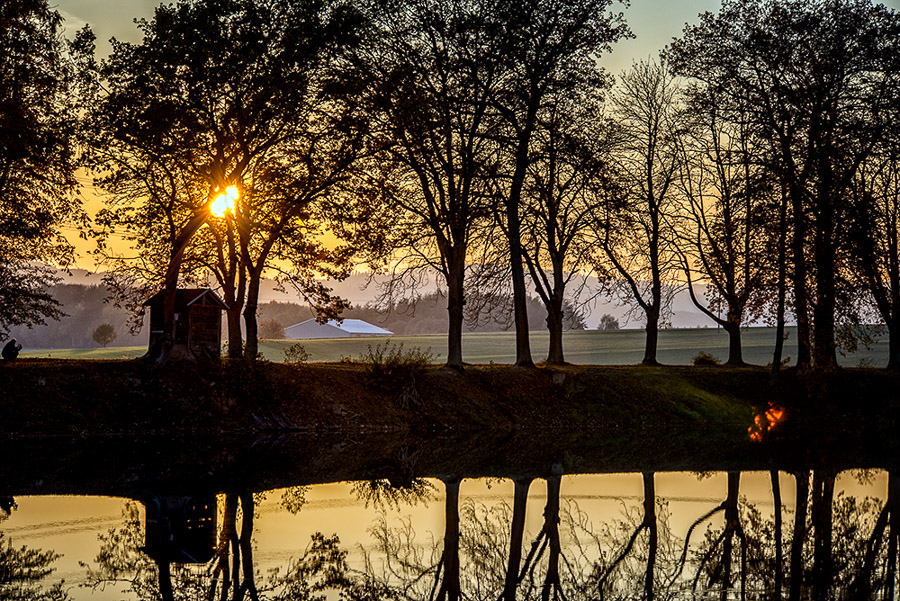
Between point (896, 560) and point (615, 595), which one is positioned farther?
point (896, 560)

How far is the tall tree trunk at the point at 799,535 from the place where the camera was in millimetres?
9766

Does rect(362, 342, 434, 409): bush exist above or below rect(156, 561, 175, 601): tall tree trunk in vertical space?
above

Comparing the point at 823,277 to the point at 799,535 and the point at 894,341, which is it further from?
the point at 799,535

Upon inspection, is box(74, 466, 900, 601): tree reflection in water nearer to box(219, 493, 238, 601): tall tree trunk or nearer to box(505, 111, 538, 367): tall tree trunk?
box(219, 493, 238, 601): tall tree trunk

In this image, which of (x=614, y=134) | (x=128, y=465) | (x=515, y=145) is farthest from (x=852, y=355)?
(x=128, y=465)

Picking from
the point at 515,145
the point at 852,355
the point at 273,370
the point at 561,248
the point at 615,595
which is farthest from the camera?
the point at 852,355

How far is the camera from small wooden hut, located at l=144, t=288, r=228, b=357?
1268 inches

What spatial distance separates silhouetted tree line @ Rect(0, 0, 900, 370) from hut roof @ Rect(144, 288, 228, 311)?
0.82 m

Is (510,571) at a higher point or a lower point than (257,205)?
lower

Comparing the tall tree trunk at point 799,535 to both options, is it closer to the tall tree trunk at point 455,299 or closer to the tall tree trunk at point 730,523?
the tall tree trunk at point 730,523

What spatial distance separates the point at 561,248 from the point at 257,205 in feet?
54.3

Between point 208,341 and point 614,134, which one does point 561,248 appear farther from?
point 208,341

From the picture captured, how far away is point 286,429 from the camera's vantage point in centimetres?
2880

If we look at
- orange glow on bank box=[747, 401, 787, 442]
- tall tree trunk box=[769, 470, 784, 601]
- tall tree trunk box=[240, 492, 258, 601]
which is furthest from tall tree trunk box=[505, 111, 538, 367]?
tall tree trunk box=[240, 492, 258, 601]
